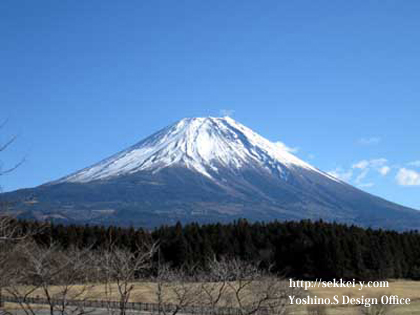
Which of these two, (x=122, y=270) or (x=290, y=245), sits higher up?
(x=290, y=245)

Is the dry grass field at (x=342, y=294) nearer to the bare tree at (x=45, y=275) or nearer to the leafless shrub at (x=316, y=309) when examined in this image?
the leafless shrub at (x=316, y=309)

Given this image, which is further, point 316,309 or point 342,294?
point 342,294

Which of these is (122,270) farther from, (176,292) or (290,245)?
(290,245)

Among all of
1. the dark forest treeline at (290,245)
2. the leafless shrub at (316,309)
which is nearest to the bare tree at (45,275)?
the leafless shrub at (316,309)

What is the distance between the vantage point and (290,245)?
217ft

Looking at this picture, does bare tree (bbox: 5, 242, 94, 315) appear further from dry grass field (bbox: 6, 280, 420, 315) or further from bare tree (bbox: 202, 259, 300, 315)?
dry grass field (bbox: 6, 280, 420, 315)

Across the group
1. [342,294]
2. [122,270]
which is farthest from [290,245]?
[122,270]

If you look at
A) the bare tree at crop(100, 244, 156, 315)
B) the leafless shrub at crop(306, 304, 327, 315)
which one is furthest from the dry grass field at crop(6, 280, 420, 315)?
the bare tree at crop(100, 244, 156, 315)

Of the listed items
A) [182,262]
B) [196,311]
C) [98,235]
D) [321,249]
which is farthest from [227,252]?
[196,311]

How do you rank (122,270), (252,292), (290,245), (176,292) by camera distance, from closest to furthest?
1. (122,270)
2. (176,292)
3. (252,292)
4. (290,245)

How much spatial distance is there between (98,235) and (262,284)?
117ft

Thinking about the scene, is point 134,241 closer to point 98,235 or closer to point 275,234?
point 98,235

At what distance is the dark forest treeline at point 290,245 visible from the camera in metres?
61.9

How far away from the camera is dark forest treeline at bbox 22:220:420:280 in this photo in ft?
203
